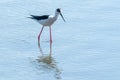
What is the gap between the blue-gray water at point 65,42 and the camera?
962 centimetres

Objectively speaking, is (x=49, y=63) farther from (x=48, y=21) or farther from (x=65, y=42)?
(x=48, y=21)

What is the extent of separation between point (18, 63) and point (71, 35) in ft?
6.89

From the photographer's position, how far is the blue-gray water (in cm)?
962

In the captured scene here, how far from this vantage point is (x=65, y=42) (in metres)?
11.4

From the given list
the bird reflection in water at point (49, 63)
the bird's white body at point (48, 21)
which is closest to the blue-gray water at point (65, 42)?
the bird reflection in water at point (49, 63)

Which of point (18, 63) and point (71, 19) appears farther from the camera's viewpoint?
point (71, 19)

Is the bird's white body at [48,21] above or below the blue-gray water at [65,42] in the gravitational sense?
above

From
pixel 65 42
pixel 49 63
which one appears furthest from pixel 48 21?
pixel 49 63

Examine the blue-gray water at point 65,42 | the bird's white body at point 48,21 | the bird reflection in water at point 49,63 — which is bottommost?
the bird reflection in water at point 49,63

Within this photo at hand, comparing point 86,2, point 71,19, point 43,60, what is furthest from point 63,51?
point 86,2

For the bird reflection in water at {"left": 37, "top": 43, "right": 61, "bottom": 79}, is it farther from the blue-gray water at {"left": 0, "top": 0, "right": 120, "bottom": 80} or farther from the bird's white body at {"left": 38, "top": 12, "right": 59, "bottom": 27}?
the bird's white body at {"left": 38, "top": 12, "right": 59, "bottom": 27}

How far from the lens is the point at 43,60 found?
34.6 feet

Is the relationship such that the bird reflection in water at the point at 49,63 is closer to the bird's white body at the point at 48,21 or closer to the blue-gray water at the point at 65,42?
the blue-gray water at the point at 65,42

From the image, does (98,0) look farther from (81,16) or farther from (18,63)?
(18,63)
